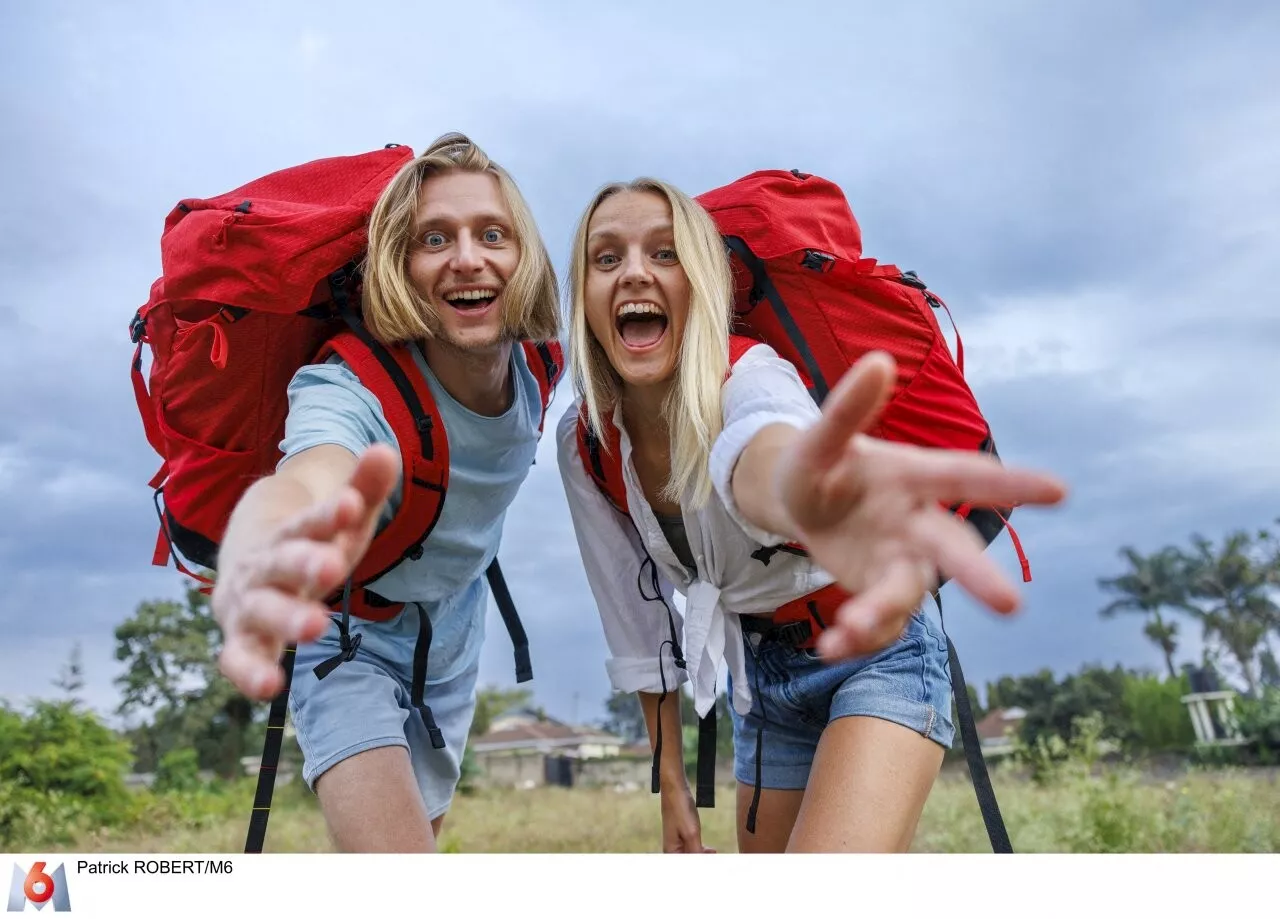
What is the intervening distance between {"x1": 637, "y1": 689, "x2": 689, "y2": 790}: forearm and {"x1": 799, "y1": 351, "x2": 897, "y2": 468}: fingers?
181 cm

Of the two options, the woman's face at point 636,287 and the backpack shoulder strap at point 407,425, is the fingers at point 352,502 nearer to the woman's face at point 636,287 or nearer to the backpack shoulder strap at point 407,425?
the backpack shoulder strap at point 407,425

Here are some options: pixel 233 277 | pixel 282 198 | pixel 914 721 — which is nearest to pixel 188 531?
pixel 233 277

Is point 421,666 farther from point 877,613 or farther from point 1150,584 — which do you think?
point 1150,584

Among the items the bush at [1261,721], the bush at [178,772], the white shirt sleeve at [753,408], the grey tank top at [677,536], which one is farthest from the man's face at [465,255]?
the bush at [1261,721]

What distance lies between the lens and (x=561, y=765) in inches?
577

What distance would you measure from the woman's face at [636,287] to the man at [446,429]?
0.83 feet

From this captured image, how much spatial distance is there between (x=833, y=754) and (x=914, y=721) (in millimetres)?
228

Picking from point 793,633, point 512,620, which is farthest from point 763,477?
point 512,620

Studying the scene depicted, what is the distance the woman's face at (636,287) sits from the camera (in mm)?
2732

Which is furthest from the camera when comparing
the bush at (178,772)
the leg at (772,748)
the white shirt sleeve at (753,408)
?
the bush at (178,772)

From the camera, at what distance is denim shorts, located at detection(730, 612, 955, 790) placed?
8.52 feet

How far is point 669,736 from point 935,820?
6766 mm

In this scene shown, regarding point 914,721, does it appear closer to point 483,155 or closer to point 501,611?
point 501,611
